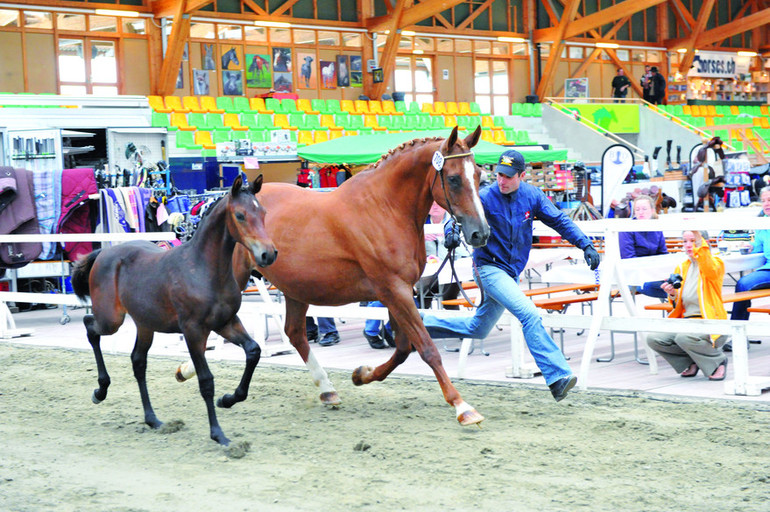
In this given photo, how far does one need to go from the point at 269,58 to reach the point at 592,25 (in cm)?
1105

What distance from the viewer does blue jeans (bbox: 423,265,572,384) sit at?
589 centimetres

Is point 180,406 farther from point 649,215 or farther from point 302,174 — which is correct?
point 302,174

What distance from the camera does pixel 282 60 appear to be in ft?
96.1

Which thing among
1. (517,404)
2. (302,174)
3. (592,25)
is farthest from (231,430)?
(592,25)

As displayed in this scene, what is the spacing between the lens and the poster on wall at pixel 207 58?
1093 inches

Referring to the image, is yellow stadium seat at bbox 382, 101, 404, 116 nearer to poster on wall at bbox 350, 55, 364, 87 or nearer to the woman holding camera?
poster on wall at bbox 350, 55, 364, 87

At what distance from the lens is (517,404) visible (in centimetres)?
627

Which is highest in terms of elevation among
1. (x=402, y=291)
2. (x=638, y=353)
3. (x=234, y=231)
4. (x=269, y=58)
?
(x=269, y=58)

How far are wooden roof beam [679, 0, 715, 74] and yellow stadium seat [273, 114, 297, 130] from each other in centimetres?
1973

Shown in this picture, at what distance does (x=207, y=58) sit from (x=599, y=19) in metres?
13.0

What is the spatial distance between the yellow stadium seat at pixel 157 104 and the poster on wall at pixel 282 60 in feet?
18.6

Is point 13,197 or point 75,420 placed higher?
point 13,197

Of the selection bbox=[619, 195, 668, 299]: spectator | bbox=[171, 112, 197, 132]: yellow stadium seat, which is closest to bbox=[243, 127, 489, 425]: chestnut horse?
bbox=[619, 195, 668, 299]: spectator

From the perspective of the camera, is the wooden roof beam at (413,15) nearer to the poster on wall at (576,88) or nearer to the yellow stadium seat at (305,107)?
the yellow stadium seat at (305,107)
